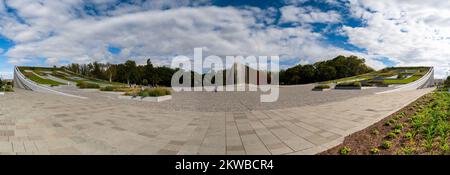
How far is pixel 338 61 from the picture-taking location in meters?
56.2

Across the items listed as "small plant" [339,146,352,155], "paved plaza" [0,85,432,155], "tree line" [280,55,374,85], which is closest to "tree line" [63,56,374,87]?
"tree line" [280,55,374,85]

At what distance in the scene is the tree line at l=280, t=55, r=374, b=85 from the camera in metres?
52.6

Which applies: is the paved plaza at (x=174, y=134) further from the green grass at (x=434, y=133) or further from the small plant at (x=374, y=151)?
the green grass at (x=434, y=133)

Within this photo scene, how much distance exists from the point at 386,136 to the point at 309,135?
1.71 meters

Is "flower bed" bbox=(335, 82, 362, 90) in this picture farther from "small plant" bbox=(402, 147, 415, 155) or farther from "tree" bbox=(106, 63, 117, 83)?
"tree" bbox=(106, 63, 117, 83)

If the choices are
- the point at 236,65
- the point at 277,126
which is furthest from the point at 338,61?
the point at 277,126

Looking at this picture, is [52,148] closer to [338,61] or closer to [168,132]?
[168,132]

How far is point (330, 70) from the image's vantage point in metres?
52.1

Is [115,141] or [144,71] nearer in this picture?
[115,141]

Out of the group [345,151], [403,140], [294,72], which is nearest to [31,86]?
[345,151]

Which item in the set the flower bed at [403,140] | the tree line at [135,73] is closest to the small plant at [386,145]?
the flower bed at [403,140]

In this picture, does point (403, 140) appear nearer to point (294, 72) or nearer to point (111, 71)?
point (294, 72)
